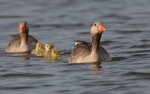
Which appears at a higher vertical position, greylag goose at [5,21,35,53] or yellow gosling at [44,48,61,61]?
greylag goose at [5,21,35,53]

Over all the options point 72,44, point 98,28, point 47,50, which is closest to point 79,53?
point 98,28

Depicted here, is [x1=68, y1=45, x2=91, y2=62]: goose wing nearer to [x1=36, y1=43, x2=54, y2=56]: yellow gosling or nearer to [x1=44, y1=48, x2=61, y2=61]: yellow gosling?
[x1=44, y1=48, x2=61, y2=61]: yellow gosling

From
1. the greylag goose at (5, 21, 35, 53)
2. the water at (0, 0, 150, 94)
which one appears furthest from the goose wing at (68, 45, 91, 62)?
the greylag goose at (5, 21, 35, 53)

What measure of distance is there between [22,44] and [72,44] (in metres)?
1.53

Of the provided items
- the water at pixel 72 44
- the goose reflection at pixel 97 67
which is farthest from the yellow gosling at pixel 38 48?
the goose reflection at pixel 97 67

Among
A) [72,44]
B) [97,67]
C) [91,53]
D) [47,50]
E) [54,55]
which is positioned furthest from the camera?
[72,44]

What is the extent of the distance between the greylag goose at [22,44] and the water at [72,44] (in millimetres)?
345

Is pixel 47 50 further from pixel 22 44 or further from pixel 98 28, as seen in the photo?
pixel 98 28

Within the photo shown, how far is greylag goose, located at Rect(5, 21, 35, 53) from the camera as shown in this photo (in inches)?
755

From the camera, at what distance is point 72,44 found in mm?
19719

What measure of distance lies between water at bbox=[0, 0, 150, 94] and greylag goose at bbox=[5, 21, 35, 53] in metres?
0.35

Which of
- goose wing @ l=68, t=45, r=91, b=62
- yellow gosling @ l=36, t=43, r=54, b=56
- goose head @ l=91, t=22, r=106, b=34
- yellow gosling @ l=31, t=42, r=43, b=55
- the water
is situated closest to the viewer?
the water

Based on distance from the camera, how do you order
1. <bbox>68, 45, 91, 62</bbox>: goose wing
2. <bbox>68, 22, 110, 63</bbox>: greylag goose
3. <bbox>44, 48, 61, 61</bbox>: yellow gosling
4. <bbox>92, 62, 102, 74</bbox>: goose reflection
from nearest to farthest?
1. <bbox>92, 62, 102, 74</bbox>: goose reflection
2. <bbox>68, 22, 110, 63</bbox>: greylag goose
3. <bbox>68, 45, 91, 62</bbox>: goose wing
4. <bbox>44, 48, 61, 61</bbox>: yellow gosling

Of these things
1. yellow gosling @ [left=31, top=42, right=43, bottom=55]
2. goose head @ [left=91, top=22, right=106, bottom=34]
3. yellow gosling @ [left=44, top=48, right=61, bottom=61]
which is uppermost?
goose head @ [left=91, top=22, right=106, bottom=34]
